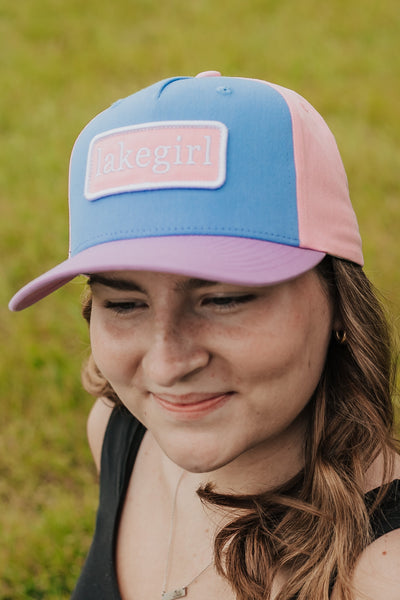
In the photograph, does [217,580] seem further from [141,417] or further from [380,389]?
[380,389]

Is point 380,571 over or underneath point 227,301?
underneath

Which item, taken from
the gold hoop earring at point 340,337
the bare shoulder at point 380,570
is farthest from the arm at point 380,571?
the gold hoop earring at point 340,337

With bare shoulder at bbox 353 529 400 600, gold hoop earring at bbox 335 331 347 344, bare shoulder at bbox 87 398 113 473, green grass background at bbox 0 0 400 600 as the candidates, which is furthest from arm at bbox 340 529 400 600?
green grass background at bbox 0 0 400 600

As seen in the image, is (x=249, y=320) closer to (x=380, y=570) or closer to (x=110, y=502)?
(x=380, y=570)

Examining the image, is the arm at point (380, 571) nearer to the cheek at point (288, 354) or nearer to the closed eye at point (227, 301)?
the cheek at point (288, 354)

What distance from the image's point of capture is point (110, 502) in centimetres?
180

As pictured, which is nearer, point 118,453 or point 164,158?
point 164,158

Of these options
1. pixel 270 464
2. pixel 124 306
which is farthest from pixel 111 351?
pixel 270 464

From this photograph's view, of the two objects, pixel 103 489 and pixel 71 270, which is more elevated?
pixel 71 270

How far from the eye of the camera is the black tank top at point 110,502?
1740mm

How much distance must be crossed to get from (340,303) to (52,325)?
229 cm

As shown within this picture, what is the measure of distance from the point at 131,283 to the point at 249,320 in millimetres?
Answer: 223

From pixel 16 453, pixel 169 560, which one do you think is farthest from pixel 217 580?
pixel 16 453

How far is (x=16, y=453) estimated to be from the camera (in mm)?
2855
